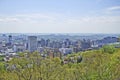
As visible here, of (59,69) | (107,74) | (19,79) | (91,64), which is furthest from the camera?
(91,64)

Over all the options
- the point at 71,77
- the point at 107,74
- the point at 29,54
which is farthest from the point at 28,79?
the point at 107,74

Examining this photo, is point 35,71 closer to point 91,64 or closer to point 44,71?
point 44,71

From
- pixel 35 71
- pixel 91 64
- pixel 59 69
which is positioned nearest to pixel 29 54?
pixel 35 71

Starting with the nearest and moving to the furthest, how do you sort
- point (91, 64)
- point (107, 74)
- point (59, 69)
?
point (59, 69) → point (107, 74) → point (91, 64)

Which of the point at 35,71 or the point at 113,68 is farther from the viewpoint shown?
the point at 113,68

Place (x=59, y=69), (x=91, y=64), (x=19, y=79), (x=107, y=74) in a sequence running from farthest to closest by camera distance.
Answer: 1. (x=91, y=64)
2. (x=107, y=74)
3. (x=59, y=69)
4. (x=19, y=79)

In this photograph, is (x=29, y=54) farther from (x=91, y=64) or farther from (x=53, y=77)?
(x=91, y=64)

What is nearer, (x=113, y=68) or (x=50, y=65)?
(x=50, y=65)

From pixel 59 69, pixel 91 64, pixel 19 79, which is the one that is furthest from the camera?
pixel 91 64

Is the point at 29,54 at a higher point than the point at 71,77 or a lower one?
higher
